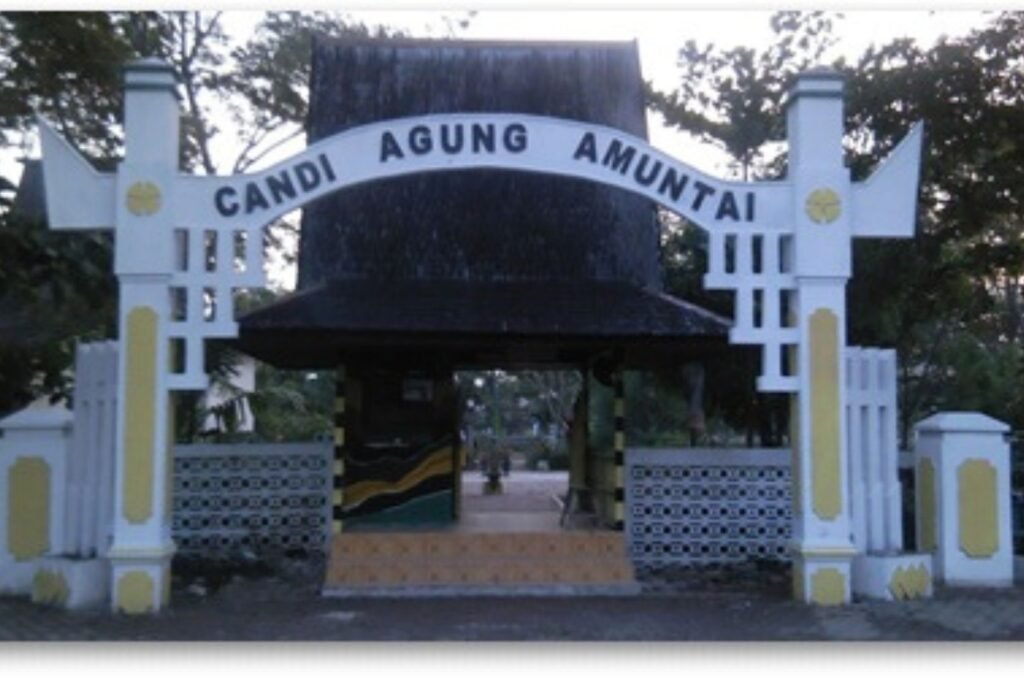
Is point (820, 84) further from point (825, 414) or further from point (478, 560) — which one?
point (478, 560)

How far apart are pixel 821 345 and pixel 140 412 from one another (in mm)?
5658

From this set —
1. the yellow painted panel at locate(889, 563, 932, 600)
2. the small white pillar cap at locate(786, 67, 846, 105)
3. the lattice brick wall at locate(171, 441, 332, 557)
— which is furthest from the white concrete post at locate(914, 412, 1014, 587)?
the lattice brick wall at locate(171, 441, 332, 557)

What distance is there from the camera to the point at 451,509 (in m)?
12.6

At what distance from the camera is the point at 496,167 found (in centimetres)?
1021

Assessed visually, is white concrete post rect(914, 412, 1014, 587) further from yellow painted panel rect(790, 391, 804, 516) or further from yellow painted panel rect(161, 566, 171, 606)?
yellow painted panel rect(161, 566, 171, 606)

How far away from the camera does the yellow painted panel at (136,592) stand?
969cm

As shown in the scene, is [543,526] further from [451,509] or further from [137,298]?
[137,298]

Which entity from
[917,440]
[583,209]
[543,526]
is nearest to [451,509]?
[543,526]

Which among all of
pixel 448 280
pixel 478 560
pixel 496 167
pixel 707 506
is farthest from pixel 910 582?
pixel 448 280

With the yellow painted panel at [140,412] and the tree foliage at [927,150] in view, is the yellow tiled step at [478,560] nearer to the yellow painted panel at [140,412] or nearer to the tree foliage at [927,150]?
the yellow painted panel at [140,412]

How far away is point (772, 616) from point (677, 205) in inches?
137

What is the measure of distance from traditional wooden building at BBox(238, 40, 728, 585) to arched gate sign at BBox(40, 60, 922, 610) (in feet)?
1.50

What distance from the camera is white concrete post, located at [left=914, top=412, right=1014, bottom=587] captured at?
1117 cm

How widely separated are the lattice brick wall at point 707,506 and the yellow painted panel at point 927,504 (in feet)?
4.85
